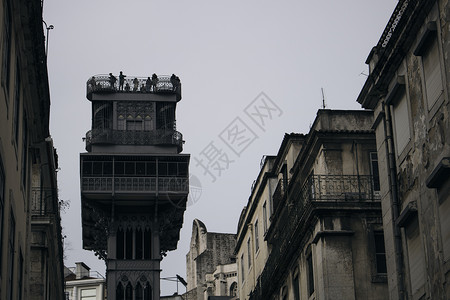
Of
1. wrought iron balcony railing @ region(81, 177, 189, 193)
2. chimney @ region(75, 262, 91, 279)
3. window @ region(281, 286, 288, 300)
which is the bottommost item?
window @ region(281, 286, 288, 300)

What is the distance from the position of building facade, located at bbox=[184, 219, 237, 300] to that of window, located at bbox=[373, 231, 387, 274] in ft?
307

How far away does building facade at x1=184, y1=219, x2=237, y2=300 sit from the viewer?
435 ft

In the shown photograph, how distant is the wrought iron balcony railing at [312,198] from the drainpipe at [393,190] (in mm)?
9804

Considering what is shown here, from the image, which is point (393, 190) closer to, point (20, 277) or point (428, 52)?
point (428, 52)

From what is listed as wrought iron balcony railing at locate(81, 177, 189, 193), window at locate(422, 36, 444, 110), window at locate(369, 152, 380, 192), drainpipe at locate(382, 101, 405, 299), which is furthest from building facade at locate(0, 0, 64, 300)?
wrought iron balcony railing at locate(81, 177, 189, 193)

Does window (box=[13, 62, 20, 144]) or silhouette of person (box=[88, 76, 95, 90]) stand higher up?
silhouette of person (box=[88, 76, 95, 90])

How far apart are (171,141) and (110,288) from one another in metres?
12.0

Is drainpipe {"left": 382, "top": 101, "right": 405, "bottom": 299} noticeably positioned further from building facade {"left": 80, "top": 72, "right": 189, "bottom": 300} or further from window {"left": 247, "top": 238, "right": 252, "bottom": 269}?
building facade {"left": 80, "top": 72, "right": 189, "bottom": 300}

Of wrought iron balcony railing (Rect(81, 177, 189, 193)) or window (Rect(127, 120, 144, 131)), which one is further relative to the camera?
window (Rect(127, 120, 144, 131))

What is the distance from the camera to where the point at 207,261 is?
141 meters

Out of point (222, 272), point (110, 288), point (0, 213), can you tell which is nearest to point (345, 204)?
point (0, 213)

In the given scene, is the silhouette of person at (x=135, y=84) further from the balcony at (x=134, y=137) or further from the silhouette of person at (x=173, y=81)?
the balcony at (x=134, y=137)

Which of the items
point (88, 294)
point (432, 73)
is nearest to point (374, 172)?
point (432, 73)

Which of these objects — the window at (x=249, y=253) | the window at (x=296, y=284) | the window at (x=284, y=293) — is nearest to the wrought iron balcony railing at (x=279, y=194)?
the window at (x=284, y=293)
